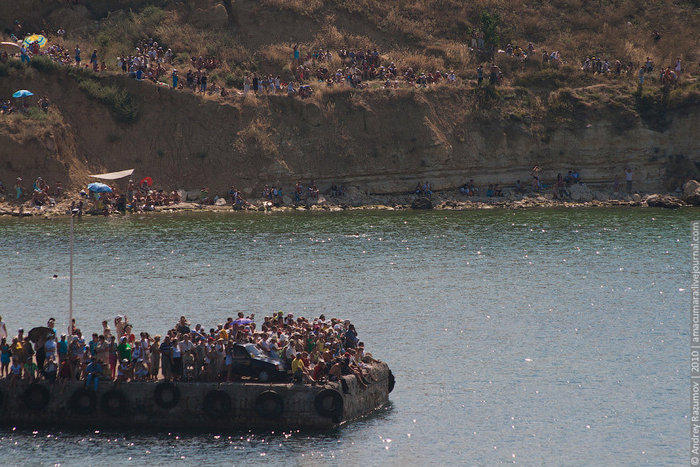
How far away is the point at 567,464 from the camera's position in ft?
111

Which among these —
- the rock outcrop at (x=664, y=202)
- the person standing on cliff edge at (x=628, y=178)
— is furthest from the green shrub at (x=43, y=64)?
the rock outcrop at (x=664, y=202)

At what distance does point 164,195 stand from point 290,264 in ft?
72.3

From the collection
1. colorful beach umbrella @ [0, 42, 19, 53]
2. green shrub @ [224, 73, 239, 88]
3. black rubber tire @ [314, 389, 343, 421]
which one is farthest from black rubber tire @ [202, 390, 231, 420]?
colorful beach umbrella @ [0, 42, 19, 53]

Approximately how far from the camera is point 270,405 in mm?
34812

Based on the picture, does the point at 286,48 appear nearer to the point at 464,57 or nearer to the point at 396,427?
the point at 464,57

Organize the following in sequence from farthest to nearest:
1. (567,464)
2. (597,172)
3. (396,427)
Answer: (597,172) < (396,427) < (567,464)

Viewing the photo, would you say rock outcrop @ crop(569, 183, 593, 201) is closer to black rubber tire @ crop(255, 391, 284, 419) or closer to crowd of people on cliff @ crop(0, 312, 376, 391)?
crowd of people on cliff @ crop(0, 312, 376, 391)

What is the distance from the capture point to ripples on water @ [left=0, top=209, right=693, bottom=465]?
34531 millimetres

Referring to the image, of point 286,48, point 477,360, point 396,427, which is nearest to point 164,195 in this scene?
point 286,48

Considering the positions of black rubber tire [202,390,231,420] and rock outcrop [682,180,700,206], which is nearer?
black rubber tire [202,390,231,420]

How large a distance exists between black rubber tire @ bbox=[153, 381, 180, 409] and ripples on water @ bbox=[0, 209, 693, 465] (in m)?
1.03

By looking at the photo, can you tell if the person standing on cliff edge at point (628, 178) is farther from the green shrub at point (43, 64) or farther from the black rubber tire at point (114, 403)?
the black rubber tire at point (114, 403)

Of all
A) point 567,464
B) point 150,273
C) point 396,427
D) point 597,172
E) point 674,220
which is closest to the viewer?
point 567,464

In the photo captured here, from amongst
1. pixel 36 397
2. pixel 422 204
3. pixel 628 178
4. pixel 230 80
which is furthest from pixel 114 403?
pixel 628 178
